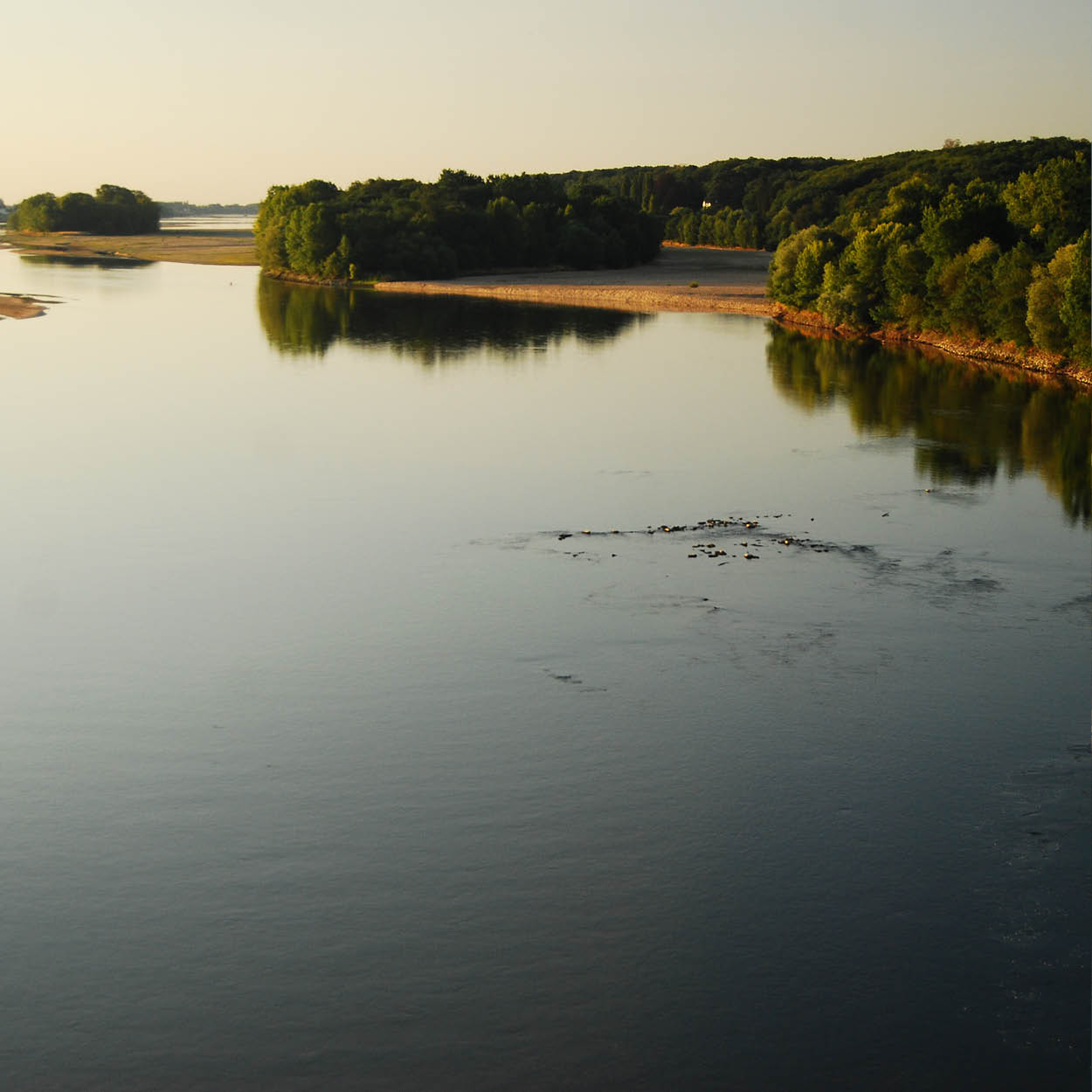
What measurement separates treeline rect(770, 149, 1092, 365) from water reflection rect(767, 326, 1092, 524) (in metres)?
2.82

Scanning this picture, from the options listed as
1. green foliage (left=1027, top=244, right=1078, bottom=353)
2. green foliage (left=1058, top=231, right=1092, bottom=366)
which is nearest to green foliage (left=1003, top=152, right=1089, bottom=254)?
green foliage (left=1027, top=244, right=1078, bottom=353)

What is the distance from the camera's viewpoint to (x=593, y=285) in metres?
137

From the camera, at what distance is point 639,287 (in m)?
136

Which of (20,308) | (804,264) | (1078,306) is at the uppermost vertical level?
(804,264)

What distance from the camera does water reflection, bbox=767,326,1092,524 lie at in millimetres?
47812

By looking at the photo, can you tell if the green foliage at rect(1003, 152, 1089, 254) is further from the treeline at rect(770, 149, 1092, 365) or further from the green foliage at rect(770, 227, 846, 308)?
the green foliage at rect(770, 227, 846, 308)

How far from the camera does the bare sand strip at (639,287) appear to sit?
12219 cm

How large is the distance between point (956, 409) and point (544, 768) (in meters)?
42.2

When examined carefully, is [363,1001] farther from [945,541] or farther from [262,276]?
[262,276]

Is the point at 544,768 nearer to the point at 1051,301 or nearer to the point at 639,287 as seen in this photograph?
the point at 1051,301

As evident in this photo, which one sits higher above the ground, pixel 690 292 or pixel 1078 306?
pixel 1078 306

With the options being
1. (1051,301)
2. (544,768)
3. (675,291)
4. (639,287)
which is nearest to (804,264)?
(675,291)

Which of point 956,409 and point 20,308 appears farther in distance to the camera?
point 20,308

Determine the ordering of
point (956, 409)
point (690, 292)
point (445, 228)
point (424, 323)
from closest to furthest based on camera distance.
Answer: point (956, 409) < point (424, 323) < point (690, 292) < point (445, 228)
